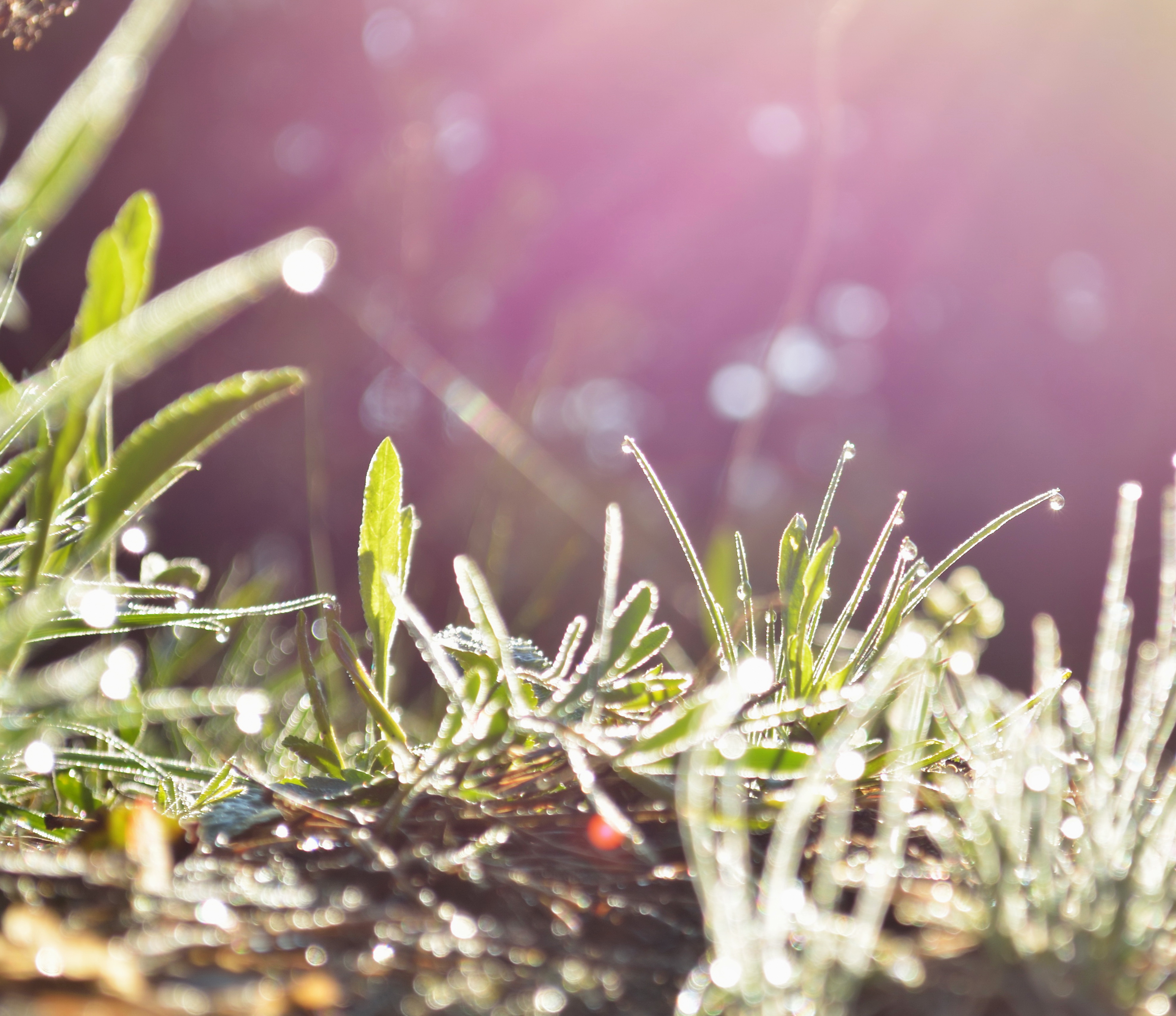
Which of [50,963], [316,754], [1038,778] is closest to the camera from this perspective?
[50,963]

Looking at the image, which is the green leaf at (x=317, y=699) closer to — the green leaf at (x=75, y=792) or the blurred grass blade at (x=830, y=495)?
the green leaf at (x=75, y=792)

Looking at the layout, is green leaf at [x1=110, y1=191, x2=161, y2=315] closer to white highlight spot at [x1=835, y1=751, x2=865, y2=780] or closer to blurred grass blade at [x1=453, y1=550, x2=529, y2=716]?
blurred grass blade at [x1=453, y1=550, x2=529, y2=716]

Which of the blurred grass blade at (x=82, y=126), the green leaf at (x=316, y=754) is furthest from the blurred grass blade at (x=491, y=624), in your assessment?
the blurred grass blade at (x=82, y=126)

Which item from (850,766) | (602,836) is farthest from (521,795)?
(850,766)

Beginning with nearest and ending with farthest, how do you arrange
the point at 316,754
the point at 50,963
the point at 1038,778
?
1. the point at 50,963
2. the point at 1038,778
3. the point at 316,754

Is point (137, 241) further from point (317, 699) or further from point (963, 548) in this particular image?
point (963, 548)

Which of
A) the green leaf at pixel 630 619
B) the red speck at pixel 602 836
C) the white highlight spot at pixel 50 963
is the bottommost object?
the red speck at pixel 602 836

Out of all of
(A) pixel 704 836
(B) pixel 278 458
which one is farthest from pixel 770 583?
(A) pixel 704 836

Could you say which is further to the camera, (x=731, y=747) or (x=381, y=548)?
(x=381, y=548)
